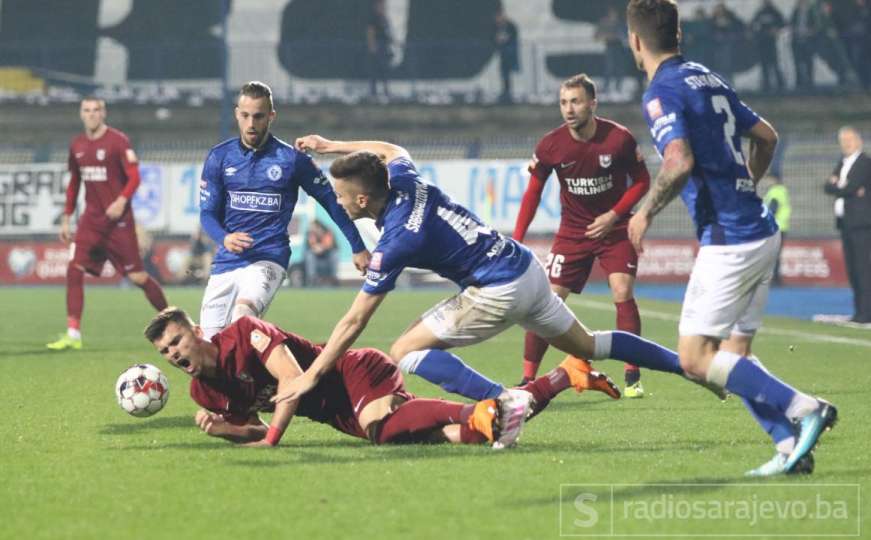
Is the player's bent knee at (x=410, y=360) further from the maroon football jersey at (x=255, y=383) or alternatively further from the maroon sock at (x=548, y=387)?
the maroon sock at (x=548, y=387)

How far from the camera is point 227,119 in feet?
109

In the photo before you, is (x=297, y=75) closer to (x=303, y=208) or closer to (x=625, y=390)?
(x=303, y=208)

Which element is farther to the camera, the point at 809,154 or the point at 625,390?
the point at 809,154

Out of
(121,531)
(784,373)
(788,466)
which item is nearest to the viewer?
(121,531)

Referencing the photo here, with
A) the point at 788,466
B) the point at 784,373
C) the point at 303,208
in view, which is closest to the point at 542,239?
the point at 303,208

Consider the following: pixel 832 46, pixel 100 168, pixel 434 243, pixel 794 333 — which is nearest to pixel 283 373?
pixel 434 243

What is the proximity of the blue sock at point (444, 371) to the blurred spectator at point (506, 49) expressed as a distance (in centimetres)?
2751

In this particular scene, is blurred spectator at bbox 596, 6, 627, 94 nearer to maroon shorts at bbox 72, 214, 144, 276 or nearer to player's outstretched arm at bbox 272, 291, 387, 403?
maroon shorts at bbox 72, 214, 144, 276

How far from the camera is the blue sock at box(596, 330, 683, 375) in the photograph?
787 centimetres

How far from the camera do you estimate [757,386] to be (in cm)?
645

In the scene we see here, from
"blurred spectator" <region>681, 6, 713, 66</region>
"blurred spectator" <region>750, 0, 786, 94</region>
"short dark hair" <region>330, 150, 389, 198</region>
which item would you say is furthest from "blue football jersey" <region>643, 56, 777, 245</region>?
"blurred spectator" <region>750, 0, 786, 94</region>

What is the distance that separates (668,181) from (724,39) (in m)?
28.4

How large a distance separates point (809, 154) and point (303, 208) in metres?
10.9

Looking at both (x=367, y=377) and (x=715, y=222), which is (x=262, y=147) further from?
(x=715, y=222)
